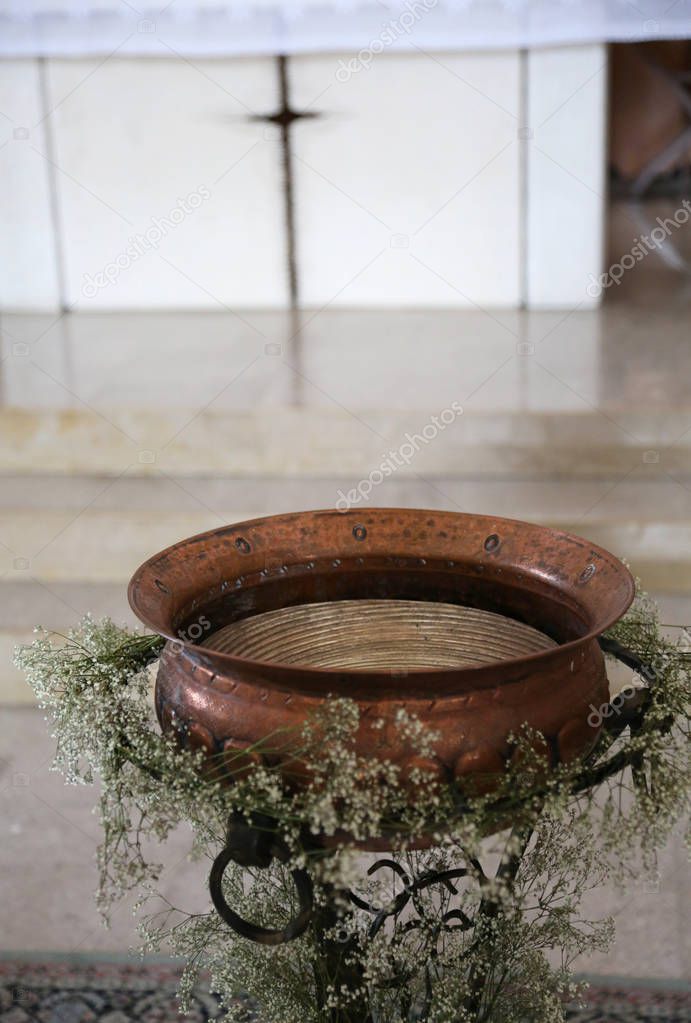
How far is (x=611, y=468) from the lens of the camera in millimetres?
3473

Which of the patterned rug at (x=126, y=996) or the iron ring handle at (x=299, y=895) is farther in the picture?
the patterned rug at (x=126, y=996)

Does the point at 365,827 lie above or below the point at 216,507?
below

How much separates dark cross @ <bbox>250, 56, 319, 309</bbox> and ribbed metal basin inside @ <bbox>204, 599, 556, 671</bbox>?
11.5ft

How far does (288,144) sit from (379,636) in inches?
142

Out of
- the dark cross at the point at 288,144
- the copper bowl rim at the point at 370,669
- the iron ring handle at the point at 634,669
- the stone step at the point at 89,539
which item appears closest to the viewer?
the copper bowl rim at the point at 370,669

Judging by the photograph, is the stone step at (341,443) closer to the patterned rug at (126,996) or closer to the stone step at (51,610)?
the stone step at (51,610)

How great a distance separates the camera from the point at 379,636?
5.83 ft

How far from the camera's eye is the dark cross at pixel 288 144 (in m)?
4.88

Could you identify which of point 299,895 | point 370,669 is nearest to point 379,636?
point 370,669

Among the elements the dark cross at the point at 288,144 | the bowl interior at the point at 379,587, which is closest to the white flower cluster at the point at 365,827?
the bowl interior at the point at 379,587

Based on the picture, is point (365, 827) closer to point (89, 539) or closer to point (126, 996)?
point (126, 996)

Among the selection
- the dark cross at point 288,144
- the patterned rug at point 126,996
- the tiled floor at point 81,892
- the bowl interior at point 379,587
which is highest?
the dark cross at point 288,144

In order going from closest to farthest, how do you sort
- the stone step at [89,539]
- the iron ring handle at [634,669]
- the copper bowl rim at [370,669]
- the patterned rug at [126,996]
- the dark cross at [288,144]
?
1. the copper bowl rim at [370,669]
2. the iron ring handle at [634,669]
3. the patterned rug at [126,996]
4. the stone step at [89,539]
5. the dark cross at [288,144]

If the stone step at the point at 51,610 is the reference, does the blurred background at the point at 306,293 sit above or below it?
above
